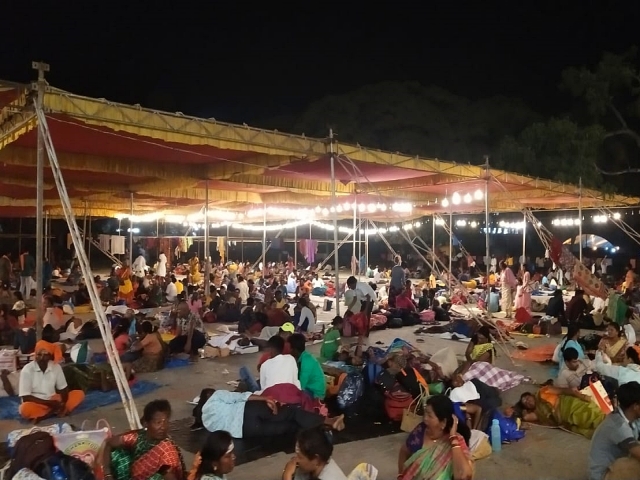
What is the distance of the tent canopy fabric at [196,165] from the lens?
6.74 meters

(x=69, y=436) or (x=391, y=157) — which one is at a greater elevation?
(x=391, y=157)

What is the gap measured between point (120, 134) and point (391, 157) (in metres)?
4.54

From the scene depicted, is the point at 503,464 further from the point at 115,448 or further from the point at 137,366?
the point at 137,366

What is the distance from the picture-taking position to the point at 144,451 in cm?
362

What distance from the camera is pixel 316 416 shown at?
216 inches

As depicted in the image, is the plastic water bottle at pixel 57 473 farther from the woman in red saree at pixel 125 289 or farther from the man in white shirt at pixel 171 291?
the man in white shirt at pixel 171 291

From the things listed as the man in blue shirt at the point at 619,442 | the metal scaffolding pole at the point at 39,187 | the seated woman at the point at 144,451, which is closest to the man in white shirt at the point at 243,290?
the metal scaffolding pole at the point at 39,187

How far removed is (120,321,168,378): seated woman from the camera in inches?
309

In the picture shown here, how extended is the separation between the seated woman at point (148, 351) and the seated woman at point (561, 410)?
15.4ft

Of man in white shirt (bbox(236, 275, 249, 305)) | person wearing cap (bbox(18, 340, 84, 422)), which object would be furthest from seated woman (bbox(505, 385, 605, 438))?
man in white shirt (bbox(236, 275, 249, 305))

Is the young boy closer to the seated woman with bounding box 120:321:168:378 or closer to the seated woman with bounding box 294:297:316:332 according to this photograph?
the seated woman with bounding box 294:297:316:332

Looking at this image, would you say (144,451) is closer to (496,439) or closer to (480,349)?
(496,439)

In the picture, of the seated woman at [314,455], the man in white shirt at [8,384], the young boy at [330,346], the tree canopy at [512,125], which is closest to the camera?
the seated woman at [314,455]

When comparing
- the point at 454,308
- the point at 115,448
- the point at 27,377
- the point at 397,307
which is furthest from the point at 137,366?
the point at 454,308
